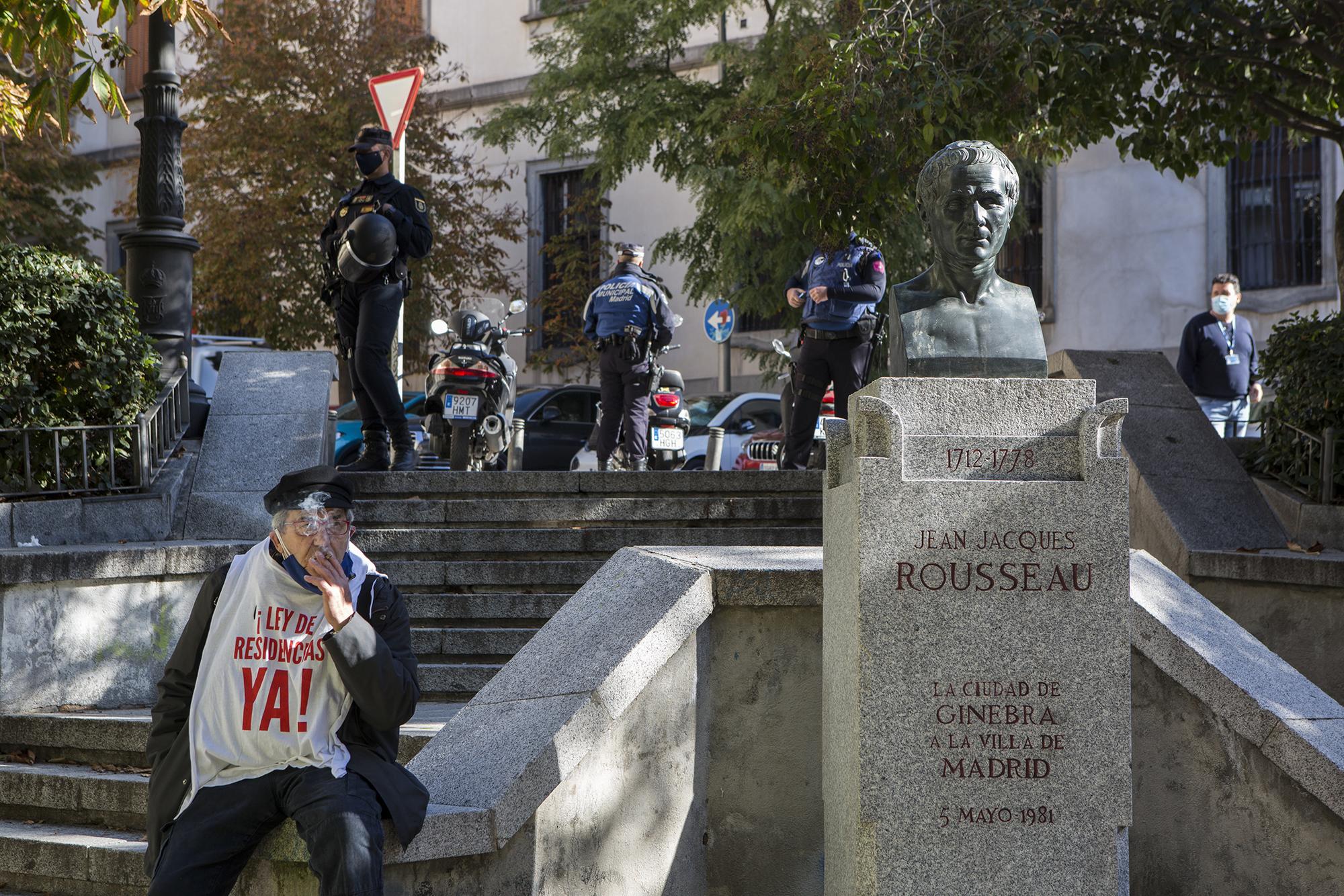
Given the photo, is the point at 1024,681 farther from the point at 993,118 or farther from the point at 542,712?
the point at 993,118

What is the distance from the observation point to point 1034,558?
4602mm

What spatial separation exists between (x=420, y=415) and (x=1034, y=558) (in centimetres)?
1266

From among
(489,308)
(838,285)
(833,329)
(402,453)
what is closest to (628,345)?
(833,329)

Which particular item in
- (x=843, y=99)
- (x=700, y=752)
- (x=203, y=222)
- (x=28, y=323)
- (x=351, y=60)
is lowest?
(x=700, y=752)

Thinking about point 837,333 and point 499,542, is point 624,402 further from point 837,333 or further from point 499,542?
point 499,542

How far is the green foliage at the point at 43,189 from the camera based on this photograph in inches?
958

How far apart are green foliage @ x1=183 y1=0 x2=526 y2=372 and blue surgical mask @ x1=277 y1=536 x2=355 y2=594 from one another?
19321 millimetres

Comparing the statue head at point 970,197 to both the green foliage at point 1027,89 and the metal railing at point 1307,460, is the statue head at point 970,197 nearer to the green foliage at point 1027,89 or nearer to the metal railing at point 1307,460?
the green foliage at point 1027,89

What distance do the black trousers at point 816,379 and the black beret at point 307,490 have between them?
235 inches

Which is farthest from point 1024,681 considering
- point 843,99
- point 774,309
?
point 774,309

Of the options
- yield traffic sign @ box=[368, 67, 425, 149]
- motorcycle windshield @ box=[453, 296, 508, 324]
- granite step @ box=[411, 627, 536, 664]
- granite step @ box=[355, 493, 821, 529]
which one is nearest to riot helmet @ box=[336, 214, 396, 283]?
granite step @ box=[355, 493, 821, 529]

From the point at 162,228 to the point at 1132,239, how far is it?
17.6 meters

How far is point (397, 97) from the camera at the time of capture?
1318 centimetres

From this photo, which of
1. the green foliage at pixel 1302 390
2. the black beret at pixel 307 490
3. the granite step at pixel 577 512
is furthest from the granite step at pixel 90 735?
the green foliage at pixel 1302 390
